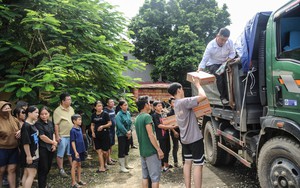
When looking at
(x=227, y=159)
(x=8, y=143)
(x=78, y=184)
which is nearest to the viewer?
(x=8, y=143)

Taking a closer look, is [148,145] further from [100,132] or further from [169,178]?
[100,132]

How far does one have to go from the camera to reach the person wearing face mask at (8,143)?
4.10 m

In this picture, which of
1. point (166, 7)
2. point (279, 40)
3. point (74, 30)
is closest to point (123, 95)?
point (74, 30)

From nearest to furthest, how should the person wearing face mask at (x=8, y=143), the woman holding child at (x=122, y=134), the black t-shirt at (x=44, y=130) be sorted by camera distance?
the person wearing face mask at (x=8, y=143), the black t-shirt at (x=44, y=130), the woman holding child at (x=122, y=134)

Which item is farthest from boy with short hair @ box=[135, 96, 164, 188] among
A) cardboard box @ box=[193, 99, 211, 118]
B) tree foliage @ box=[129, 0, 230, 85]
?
tree foliage @ box=[129, 0, 230, 85]

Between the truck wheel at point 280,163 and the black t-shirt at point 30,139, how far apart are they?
3394 millimetres

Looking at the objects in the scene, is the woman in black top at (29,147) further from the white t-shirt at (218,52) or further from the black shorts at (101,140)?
the white t-shirt at (218,52)

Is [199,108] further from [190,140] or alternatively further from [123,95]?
[123,95]

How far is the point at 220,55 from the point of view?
468 centimetres

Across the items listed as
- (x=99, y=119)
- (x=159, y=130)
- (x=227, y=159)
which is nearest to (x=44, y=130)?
(x=99, y=119)

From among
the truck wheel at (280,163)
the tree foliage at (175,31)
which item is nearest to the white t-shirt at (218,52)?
the truck wheel at (280,163)

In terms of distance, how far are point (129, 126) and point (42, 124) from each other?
2.08 metres

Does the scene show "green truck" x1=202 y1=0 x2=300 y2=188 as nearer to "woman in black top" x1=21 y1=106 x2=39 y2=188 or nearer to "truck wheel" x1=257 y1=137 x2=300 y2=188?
"truck wheel" x1=257 y1=137 x2=300 y2=188

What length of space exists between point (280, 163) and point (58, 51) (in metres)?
5.24
